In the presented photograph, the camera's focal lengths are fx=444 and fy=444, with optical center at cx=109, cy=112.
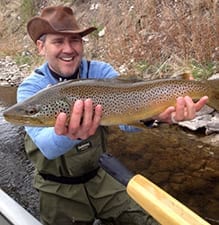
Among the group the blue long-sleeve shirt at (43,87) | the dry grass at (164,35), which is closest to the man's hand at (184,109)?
the blue long-sleeve shirt at (43,87)

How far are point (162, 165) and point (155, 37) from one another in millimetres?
4407

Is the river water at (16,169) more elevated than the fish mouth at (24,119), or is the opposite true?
the fish mouth at (24,119)

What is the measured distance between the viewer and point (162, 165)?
5.25m

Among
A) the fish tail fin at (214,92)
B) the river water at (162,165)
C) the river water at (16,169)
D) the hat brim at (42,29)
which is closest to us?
the fish tail fin at (214,92)

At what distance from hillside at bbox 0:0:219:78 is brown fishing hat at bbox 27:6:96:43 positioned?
4328 millimetres

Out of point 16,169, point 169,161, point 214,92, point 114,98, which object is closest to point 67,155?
point 114,98

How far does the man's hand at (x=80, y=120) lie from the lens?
2355 millimetres

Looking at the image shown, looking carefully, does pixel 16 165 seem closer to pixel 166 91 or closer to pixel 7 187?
pixel 7 187

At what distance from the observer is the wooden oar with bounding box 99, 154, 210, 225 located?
1977 millimetres

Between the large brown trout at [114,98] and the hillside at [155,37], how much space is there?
444cm

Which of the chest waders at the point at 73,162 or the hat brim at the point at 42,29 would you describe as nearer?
the hat brim at the point at 42,29

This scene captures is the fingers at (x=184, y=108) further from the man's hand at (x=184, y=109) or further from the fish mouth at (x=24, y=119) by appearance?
the fish mouth at (x=24, y=119)

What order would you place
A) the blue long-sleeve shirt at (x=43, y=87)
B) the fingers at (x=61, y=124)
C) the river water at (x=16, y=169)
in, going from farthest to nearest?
the river water at (x=16, y=169) < the blue long-sleeve shirt at (x=43, y=87) < the fingers at (x=61, y=124)

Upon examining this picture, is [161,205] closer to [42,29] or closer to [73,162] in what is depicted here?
[73,162]
